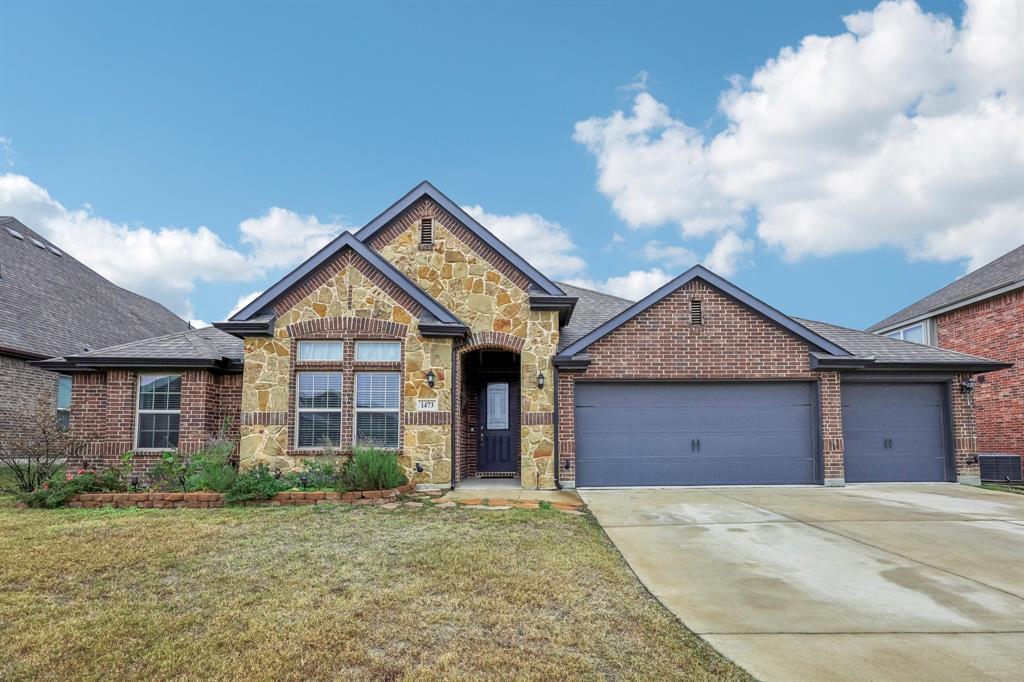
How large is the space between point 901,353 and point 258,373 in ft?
47.4

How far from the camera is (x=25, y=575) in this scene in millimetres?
6055

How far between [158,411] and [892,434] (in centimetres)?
1653

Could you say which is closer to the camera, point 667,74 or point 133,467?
point 133,467

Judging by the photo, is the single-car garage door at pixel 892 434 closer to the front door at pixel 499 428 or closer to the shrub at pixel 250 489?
the front door at pixel 499 428

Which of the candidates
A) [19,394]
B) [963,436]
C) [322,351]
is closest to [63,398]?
[19,394]

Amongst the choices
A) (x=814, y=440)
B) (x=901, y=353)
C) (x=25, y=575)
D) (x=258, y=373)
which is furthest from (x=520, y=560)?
(x=901, y=353)

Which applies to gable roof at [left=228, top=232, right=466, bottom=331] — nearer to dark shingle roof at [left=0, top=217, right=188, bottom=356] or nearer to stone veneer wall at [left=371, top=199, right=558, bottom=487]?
stone veneer wall at [left=371, top=199, right=558, bottom=487]

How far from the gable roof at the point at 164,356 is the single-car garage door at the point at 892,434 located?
13921 mm

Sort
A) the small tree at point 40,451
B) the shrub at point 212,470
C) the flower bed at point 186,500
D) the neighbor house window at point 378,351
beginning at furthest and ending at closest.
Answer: the neighbor house window at point 378,351, the small tree at point 40,451, the shrub at point 212,470, the flower bed at point 186,500

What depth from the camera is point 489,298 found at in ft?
43.7

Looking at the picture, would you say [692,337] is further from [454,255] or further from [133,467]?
[133,467]

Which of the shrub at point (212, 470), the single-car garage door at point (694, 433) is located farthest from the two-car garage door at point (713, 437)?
the shrub at point (212, 470)

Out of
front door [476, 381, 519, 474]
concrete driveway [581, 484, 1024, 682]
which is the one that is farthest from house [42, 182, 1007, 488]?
concrete driveway [581, 484, 1024, 682]

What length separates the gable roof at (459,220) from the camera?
13070mm
